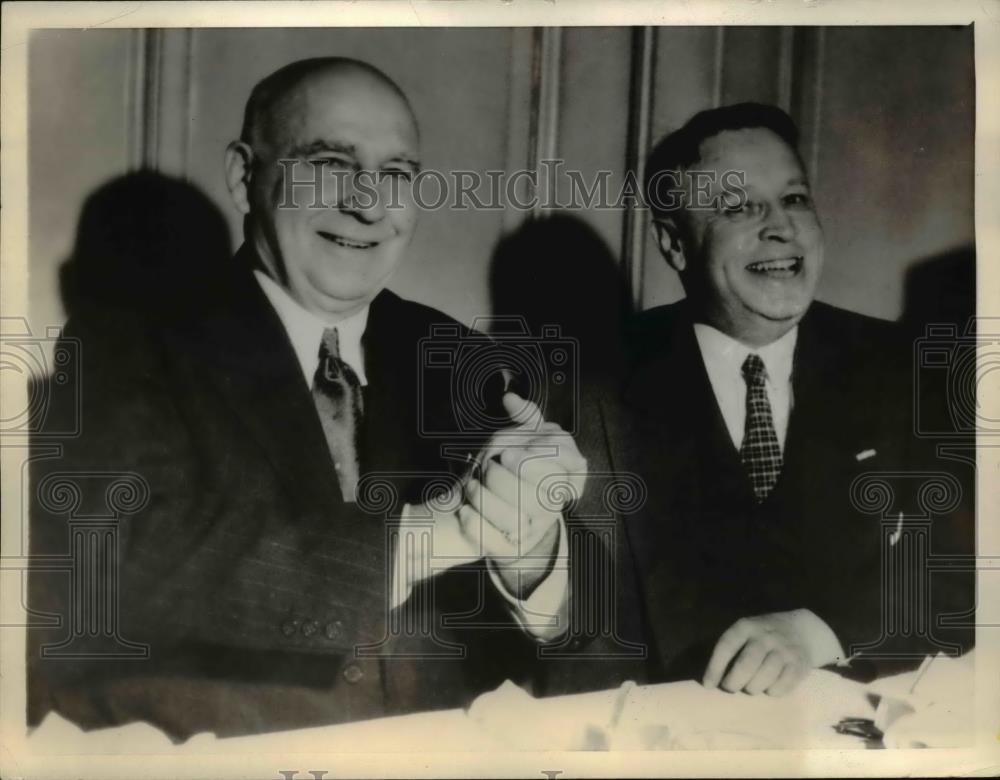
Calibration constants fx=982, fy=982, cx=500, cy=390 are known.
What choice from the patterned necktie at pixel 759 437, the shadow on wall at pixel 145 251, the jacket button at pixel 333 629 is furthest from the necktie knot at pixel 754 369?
the shadow on wall at pixel 145 251

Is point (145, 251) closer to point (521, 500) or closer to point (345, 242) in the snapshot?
point (345, 242)

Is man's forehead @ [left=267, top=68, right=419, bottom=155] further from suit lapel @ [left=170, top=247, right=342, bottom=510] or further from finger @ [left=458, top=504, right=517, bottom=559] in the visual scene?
finger @ [left=458, top=504, right=517, bottom=559]

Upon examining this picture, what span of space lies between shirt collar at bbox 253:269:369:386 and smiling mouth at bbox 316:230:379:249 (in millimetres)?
148

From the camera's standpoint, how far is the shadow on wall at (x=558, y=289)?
2145 mm

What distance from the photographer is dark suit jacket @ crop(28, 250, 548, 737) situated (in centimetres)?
212

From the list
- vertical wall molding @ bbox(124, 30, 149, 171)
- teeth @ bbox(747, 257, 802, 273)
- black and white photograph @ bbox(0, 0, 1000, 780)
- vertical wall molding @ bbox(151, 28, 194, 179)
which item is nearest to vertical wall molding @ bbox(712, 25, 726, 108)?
black and white photograph @ bbox(0, 0, 1000, 780)

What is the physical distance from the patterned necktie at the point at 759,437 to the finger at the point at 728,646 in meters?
0.28

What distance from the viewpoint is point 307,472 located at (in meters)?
2.11

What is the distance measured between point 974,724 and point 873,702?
9.4 inches

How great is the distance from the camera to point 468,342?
2146 millimetres

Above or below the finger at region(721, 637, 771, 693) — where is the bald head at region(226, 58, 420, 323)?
above

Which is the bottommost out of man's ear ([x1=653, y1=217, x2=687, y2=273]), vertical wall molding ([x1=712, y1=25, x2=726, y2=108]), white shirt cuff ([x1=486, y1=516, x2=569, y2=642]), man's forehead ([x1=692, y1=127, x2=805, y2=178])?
white shirt cuff ([x1=486, y1=516, x2=569, y2=642])

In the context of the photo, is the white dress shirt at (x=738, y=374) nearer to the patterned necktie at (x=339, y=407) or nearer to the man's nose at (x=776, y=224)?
the man's nose at (x=776, y=224)

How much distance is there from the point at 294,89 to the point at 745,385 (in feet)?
3.88
